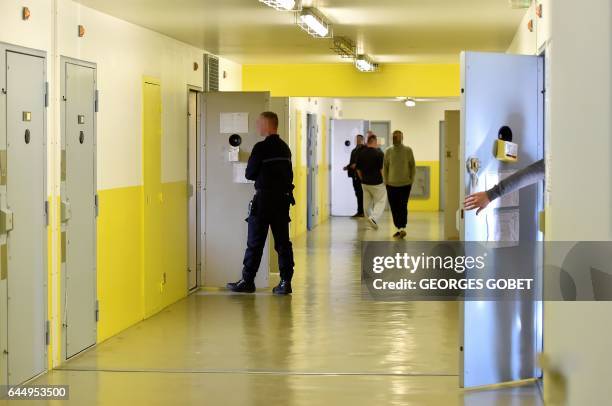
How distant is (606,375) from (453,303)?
6.63m

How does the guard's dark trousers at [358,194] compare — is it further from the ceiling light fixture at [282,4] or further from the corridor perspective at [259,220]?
the ceiling light fixture at [282,4]

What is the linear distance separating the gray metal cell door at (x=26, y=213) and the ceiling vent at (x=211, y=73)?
4.54 m

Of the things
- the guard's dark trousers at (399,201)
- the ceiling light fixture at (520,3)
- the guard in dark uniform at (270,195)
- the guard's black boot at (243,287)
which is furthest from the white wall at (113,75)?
the guard's dark trousers at (399,201)

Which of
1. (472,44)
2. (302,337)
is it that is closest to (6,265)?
(302,337)

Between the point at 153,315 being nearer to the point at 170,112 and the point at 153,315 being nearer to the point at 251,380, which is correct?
the point at 170,112

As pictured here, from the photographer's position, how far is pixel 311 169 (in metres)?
17.4

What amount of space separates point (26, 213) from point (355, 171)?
1268 centimetres

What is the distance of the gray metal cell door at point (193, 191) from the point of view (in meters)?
10.1

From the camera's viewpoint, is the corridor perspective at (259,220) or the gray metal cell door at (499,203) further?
the gray metal cell door at (499,203)

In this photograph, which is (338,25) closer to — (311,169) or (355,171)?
(311,169)

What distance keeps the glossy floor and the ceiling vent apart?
2.30 meters

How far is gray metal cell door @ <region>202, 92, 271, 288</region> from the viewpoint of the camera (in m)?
10.0

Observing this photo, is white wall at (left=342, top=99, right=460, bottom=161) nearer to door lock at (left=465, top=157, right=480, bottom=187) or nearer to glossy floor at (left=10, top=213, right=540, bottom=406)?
glossy floor at (left=10, top=213, right=540, bottom=406)

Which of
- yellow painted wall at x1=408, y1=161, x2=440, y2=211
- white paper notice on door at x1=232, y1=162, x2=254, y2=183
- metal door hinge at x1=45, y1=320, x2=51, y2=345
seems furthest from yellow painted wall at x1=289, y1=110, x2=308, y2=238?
metal door hinge at x1=45, y1=320, x2=51, y2=345
